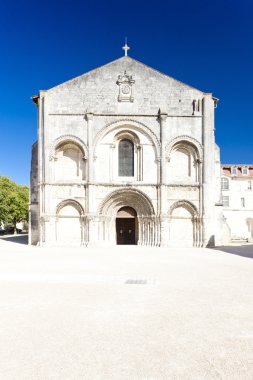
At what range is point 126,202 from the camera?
76.4ft

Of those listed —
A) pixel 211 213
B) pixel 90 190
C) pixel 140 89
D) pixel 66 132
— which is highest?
pixel 140 89

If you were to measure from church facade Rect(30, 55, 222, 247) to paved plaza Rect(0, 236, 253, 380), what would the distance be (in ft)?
39.8

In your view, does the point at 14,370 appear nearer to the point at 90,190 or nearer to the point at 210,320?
the point at 210,320

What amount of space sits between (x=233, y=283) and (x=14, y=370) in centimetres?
→ 714

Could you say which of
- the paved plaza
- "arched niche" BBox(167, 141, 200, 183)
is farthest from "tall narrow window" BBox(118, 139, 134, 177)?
the paved plaza

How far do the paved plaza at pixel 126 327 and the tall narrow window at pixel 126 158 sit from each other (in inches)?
534

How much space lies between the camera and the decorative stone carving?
75.5ft

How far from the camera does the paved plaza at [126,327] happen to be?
13.3 ft

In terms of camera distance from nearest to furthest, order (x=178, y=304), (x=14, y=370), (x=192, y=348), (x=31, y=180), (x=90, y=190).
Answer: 1. (x=14, y=370)
2. (x=192, y=348)
3. (x=178, y=304)
4. (x=90, y=190)
5. (x=31, y=180)

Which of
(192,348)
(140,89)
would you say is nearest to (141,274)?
(192,348)

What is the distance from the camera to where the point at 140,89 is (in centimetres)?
2327

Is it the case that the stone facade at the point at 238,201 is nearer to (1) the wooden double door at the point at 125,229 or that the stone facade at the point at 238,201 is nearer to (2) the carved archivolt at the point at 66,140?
(1) the wooden double door at the point at 125,229

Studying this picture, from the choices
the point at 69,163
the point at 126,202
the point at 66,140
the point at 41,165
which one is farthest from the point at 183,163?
the point at 41,165

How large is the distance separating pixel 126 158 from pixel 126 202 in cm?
341
